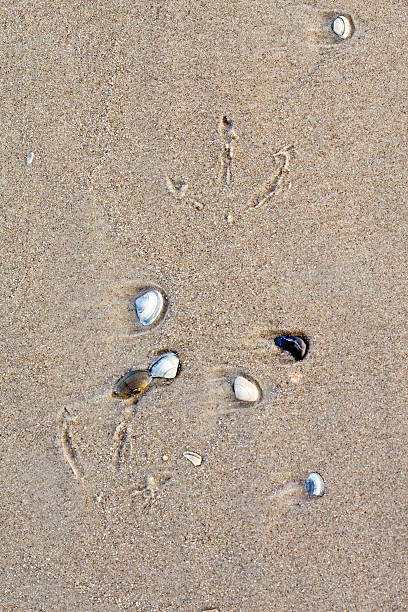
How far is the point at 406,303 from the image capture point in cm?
235

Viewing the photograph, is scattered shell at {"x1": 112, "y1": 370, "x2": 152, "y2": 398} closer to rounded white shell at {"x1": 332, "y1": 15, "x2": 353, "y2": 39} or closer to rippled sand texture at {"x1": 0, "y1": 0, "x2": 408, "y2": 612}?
rippled sand texture at {"x1": 0, "y1": 0, "x2": 408, "y2": 612}

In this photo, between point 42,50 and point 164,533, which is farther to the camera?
point 42,50

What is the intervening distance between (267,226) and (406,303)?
76 centimetres

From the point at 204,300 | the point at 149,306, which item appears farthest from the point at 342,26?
the point at 149,306

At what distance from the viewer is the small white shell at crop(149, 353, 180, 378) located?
2.26 m

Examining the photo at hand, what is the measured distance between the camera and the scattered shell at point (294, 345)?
229 centimetres

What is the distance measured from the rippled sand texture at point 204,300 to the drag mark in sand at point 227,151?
1 cm

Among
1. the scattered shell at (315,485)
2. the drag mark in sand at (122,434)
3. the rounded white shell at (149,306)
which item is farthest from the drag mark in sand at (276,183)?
the scattered shell at (315,485)

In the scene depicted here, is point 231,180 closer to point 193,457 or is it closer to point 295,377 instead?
point 295,377

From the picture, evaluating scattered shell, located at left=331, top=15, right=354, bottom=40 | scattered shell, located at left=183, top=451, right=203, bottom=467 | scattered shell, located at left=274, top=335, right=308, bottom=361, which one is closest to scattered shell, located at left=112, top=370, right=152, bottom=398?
scattered shell, located at left=183, top=451, right=203, bottom=467

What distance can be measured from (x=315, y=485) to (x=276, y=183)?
1424mm

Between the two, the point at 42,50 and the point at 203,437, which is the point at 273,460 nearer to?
the point at 203,437

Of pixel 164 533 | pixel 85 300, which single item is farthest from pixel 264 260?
pixel 164 533

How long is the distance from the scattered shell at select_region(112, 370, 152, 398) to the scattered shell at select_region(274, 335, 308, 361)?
2.08 ft
